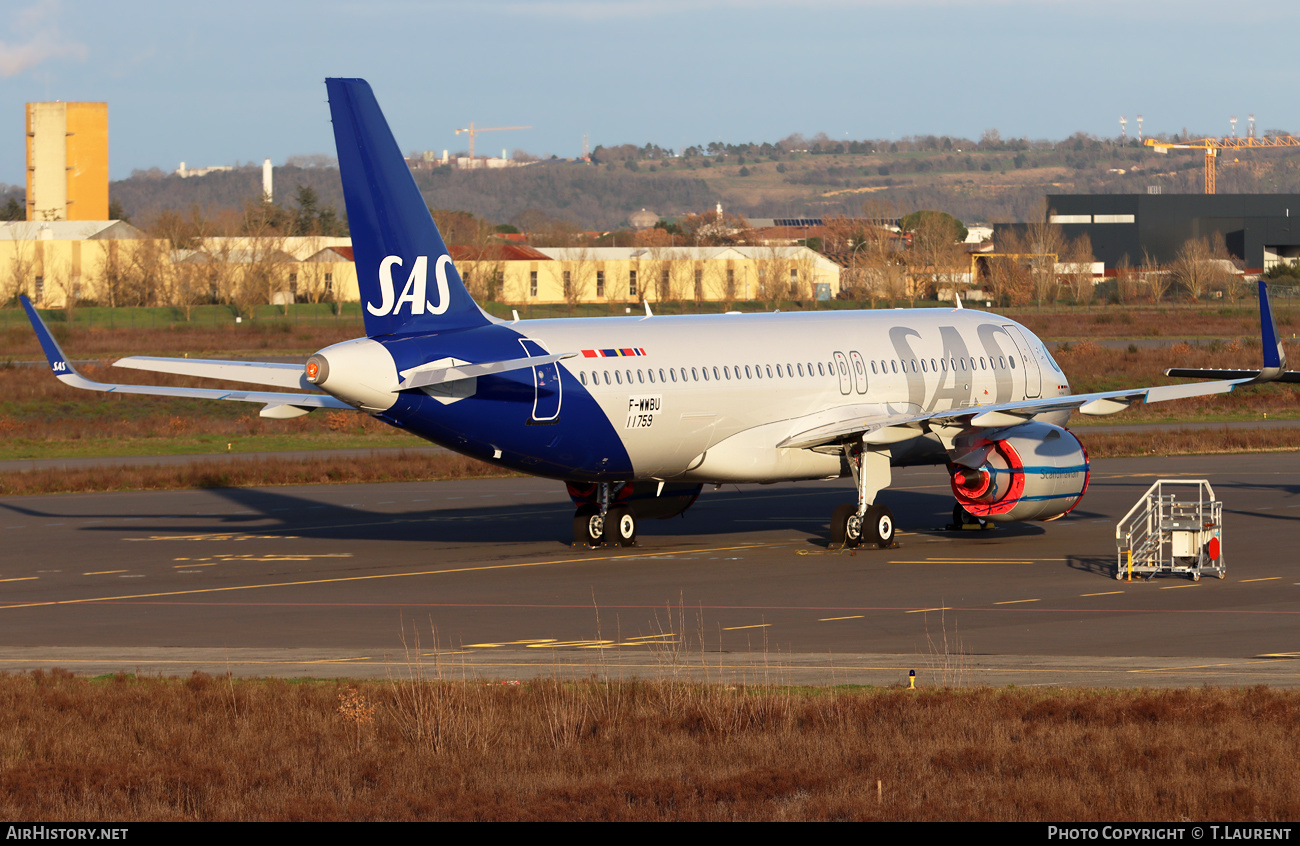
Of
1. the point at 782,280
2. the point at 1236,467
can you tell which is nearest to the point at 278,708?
the point at 1236,467

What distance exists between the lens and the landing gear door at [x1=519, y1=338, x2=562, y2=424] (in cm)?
2952

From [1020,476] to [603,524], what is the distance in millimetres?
8817

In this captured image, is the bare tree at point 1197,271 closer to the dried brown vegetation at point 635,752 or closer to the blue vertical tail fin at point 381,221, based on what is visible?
the blue vertical tail fin at point 381,221

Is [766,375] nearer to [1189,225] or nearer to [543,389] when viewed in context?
[543,389]

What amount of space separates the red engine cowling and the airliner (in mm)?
47

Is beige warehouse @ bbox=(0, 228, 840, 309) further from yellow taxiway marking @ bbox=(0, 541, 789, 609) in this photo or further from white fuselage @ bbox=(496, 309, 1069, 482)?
yellow taxiway marking @ bbox=(0, 541, 789, 609)

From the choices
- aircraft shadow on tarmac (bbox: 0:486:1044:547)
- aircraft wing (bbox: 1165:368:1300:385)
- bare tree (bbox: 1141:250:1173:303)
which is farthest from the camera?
bare tree (bbox: 1141:250:1173:303)

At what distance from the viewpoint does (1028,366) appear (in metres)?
39.4

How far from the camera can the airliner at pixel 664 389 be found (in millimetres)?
28703

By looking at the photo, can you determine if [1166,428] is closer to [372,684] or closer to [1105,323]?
[372,684]

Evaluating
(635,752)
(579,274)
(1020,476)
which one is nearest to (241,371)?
(1020,476)

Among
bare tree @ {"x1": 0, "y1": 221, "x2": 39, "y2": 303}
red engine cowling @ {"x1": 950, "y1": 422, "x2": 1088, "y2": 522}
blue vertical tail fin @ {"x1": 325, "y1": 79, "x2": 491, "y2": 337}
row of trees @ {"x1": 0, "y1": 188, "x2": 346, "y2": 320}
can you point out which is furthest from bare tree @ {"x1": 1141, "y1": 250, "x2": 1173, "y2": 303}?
blue vertical tail fin @ {"x1": 325, "y1": 79, "x2": 491, "y2": 337}

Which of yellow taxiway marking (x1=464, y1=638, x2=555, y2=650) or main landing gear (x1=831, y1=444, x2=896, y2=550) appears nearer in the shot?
yellow taxiway marking (x1=464, y1=638, x2=555, y2=650)

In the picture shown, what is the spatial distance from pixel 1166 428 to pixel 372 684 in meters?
50.0
